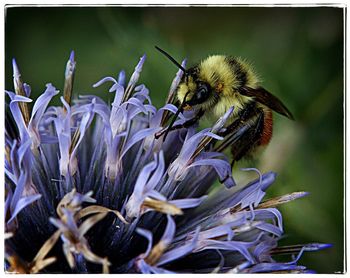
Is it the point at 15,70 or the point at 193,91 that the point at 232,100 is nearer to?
the point at 193,91

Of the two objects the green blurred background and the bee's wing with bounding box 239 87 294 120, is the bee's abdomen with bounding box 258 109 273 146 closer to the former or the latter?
the bee's wing with bounding box 239 87 294 120

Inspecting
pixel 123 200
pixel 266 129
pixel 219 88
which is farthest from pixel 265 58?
pixel 123 200

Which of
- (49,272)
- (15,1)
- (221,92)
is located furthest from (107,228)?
(15,1)

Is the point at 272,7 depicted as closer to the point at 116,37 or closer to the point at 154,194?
the point at 154,194

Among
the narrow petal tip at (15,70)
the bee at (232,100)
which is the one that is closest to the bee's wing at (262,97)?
the bee at (232,100)

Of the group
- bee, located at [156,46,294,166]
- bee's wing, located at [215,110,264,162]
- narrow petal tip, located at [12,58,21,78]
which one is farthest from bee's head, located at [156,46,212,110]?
narrow petal tip, located at [12,58,21,78]
